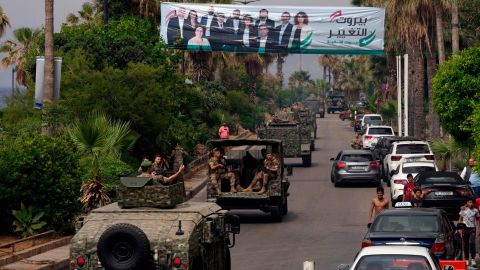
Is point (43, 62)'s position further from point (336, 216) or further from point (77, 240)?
point (77, 240)

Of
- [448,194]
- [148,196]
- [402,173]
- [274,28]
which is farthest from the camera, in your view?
[274,28]

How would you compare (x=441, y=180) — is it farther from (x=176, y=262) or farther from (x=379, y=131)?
(x=379, y=131)

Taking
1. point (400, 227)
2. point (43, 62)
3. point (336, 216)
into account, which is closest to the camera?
point (400, 227)

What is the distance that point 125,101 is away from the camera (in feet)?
117

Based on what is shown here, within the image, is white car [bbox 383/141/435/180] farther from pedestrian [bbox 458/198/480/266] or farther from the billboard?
pedestrian [bbox 458/198/480/266]

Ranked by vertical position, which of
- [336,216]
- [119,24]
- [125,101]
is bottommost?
[336,216]

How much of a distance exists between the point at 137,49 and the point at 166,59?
78.3 inches

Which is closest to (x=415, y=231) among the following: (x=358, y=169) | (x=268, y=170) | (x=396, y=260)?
(x=396, y=260)

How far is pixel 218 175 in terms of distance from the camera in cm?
3066

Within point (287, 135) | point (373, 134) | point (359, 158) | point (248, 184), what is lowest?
point (248, 184)

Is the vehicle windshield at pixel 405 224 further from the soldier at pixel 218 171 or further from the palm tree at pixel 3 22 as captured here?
the palm tree at pixel 3 22

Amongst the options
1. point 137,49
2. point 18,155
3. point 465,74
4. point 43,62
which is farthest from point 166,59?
point 18,155

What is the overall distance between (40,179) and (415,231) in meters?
9.26

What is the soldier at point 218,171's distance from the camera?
30448mm
